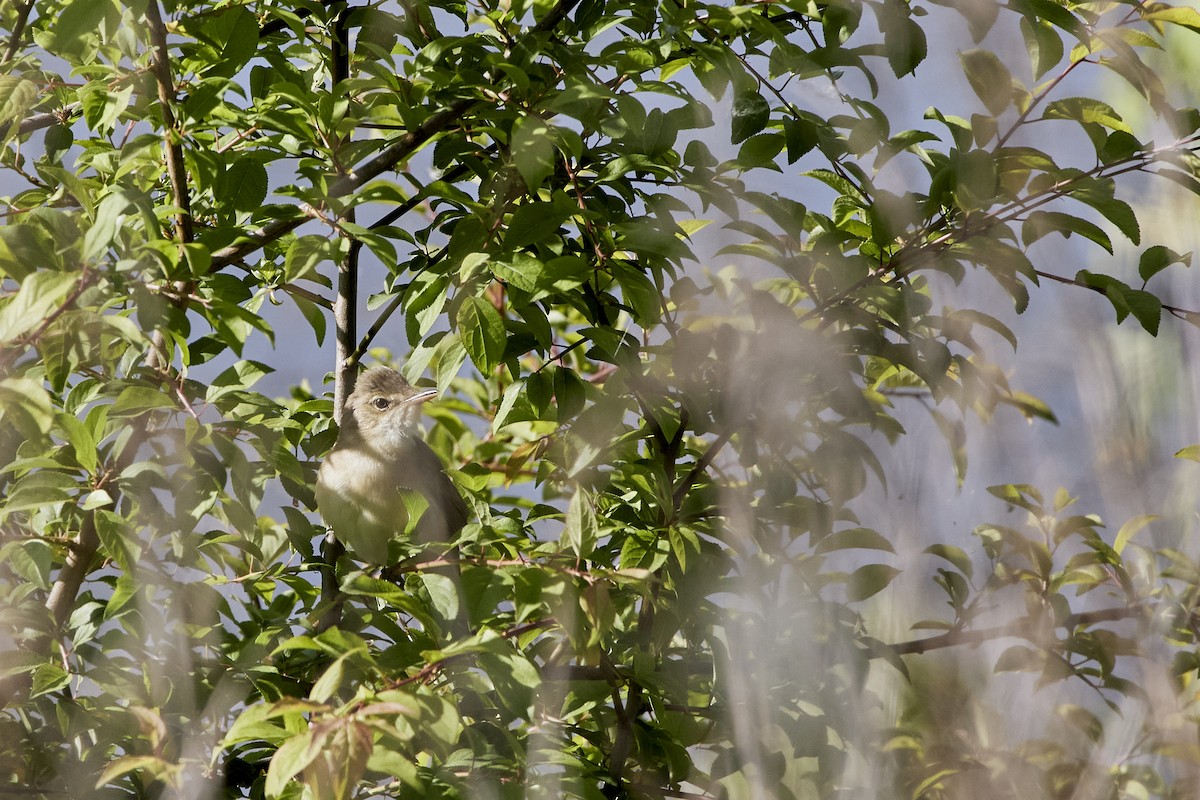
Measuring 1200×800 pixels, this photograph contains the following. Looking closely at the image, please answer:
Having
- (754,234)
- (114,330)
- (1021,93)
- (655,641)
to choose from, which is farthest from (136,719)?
(1021,93)

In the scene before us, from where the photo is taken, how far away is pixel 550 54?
Result: 1.88m

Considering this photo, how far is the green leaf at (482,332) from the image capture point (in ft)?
6.19

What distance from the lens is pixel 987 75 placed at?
6.34ft

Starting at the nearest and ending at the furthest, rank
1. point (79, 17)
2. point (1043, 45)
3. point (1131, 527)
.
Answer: point (79, 17) → point (1131, 527) → point (1043, 45)

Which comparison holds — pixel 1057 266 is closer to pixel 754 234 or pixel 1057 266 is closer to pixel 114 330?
pixel 754 234

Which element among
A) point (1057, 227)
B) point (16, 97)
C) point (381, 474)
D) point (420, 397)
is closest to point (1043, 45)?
point (1057, 227)

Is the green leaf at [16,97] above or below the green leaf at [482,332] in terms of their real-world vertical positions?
above

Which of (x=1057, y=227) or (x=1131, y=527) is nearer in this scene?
(x=1131, y=527)

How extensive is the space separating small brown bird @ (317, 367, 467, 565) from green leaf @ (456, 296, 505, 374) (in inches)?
37.6

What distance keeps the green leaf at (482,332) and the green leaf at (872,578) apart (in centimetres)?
74

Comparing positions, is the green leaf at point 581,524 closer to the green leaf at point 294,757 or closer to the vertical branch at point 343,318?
the green leaf at point 294,757

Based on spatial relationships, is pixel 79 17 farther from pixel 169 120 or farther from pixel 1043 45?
pixel 1043 45

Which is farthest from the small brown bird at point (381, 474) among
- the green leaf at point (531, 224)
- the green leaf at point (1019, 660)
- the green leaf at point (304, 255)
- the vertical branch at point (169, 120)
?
the green leaf at point (1019, 660)

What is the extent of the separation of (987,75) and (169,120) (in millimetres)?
1438
